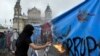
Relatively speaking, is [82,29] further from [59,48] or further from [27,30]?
[27,30]

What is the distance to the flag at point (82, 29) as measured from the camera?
590cm

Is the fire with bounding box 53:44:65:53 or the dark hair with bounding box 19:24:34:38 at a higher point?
the dark hair with bounding box 19:24:34:38

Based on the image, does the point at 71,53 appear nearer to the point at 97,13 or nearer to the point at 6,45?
the point at 97,13

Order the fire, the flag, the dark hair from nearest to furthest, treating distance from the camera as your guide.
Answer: the flag
the fire
the dark hair

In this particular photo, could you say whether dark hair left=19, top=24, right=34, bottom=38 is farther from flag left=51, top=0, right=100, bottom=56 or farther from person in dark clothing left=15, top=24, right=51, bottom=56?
flag left=51, top=0, right=100, bottom=56

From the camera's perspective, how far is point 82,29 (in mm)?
6141

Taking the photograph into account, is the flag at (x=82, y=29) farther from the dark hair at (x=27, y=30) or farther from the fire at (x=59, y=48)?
the dark hair at (x=27, y=30)

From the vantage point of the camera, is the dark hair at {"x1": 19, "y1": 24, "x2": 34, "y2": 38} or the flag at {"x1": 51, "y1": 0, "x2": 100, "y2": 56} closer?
the flag at {"x1": 51, "y1": 0, "x2": 100, "y2": 56}

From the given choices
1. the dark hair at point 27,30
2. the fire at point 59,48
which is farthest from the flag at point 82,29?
the dark hair at point 27,30

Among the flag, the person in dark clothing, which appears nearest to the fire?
the flag

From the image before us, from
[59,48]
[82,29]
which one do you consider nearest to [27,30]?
[59,48]

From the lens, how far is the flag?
5.90 m

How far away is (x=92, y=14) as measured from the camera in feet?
19.5

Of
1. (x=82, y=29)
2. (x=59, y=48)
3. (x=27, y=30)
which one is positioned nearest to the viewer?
(x=82, y=29)
